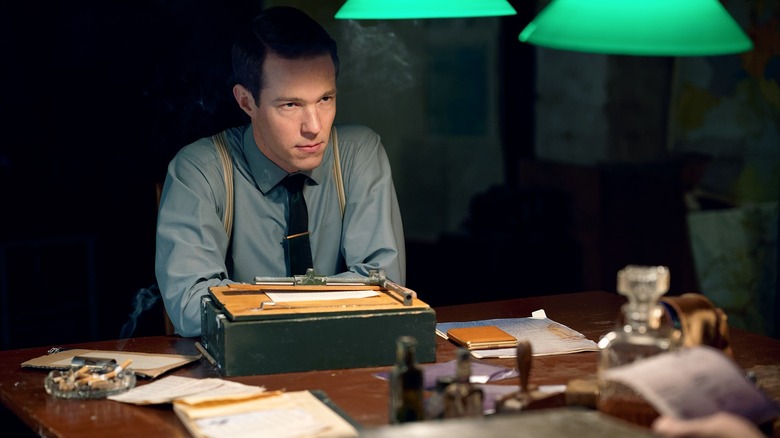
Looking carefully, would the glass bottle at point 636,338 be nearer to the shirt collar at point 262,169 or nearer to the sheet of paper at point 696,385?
the sheet of paper at point 696,385

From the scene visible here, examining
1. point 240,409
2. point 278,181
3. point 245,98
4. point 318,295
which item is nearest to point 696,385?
point 240,409

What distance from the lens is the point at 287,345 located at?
102 inches

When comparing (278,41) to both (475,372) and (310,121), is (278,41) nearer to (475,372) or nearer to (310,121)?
(310,121)

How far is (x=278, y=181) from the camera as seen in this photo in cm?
352

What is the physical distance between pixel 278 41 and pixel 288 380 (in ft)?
4.22

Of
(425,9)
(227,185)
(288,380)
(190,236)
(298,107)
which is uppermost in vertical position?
(425,9)

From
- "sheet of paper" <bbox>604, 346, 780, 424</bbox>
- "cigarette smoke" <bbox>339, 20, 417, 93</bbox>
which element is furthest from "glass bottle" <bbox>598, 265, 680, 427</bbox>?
"cigarette smoke" <bbox>339, 20, 417, 93</bbox>

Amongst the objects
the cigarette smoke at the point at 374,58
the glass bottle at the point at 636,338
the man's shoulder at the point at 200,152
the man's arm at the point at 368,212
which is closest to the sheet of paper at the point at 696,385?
the glass bottle at the point at 636,338

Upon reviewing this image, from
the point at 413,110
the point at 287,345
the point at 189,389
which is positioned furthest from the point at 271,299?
the point at 413,110

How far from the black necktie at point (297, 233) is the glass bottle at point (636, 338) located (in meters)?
1.59

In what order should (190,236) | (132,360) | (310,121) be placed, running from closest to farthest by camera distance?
(132,360), (190,236), (310,121)

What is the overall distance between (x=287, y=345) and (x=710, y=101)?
356cm

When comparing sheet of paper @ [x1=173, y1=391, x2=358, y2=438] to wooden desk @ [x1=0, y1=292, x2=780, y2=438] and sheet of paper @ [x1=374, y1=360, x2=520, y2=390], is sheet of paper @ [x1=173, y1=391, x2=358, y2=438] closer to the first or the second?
wooden desk @ [x1=0, y1=292, x2=780, y2=438]

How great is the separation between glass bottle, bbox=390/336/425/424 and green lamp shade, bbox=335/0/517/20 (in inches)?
45.8
